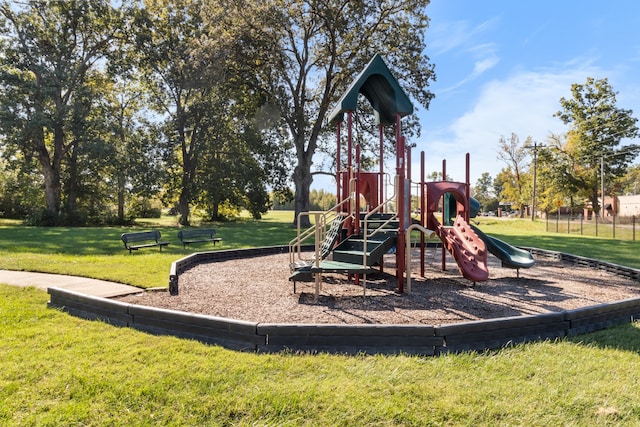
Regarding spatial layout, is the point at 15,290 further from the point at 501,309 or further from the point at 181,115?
the point at 181,115

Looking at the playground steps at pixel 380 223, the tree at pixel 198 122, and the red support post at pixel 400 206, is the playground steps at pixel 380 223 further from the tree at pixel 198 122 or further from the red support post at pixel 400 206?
the tree at pixel 198 122

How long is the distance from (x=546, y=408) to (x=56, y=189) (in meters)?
34.1

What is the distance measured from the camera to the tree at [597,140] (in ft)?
136

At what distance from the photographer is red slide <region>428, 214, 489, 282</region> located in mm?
8016

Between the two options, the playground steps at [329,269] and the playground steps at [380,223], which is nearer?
the playground steps at [329,269]

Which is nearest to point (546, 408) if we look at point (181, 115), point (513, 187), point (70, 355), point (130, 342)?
point (130, 342)

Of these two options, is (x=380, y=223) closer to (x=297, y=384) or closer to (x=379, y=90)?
(x=379, y=90)

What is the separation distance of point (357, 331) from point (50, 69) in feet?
106

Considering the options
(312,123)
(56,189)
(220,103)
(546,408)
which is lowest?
(546,408)

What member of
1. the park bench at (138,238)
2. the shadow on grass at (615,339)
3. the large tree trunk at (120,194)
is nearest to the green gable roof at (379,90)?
the shadow on grass at (615,339)

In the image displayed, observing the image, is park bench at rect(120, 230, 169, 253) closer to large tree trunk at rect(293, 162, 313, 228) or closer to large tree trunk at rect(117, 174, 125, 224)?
large tree trunk at rect(293, 162, 313, 228)

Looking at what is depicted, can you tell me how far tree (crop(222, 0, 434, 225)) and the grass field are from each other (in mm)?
23007

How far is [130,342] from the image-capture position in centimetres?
455

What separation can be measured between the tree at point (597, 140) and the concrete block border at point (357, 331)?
4479 centimetres
